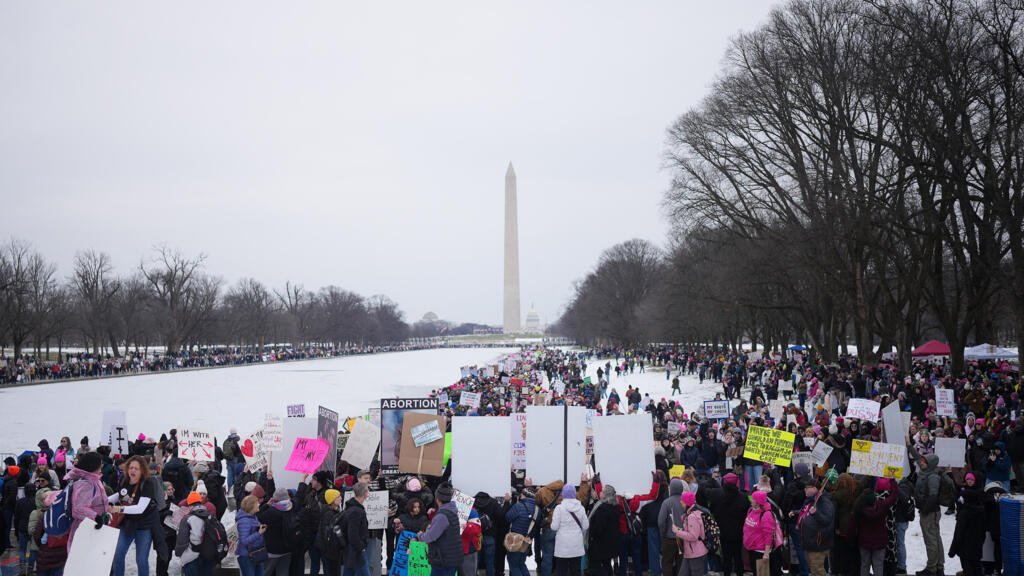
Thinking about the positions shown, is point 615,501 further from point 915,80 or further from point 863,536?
point 915,80

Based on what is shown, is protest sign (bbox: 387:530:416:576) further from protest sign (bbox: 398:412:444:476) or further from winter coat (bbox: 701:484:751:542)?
winter coat (bbox: 701:484:751:542)

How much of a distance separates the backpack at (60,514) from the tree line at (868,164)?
18.1 metres

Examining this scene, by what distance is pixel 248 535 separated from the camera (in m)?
7.88

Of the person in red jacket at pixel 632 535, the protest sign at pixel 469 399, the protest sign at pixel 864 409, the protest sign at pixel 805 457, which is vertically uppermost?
the protest sign at pixel 864 409

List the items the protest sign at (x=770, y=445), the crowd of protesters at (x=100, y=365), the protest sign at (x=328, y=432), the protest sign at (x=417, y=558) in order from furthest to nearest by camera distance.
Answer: the crowd of protesters at (x=100, y=365) < the protest sign at (x=770, y=445) < the protest sign at (x=328, y=432) < the protest sign at (x=417, y=558)

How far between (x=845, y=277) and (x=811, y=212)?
269 cm

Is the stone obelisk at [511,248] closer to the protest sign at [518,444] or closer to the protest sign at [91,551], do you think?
the protest sign at [518,444]

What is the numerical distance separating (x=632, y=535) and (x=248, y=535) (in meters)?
4.30

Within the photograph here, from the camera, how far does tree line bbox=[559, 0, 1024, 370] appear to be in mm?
17656

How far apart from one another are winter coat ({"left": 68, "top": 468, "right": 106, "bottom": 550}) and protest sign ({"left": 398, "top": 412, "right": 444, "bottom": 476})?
3.90 m

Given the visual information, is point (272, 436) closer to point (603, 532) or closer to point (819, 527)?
point (603, 532)

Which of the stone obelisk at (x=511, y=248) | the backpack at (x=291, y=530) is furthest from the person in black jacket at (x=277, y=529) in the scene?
the stone obelisk at (x=511, y=248)

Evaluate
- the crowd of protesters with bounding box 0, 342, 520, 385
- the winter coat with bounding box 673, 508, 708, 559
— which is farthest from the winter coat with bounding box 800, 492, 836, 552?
the crowd of protesters with bounding box 0, 342, 520, 385

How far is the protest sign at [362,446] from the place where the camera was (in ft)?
36.2
